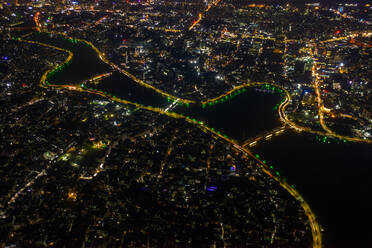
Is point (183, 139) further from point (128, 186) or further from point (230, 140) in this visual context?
point (128, 186)

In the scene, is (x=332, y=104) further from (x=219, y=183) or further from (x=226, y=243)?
(x=226, y=243)

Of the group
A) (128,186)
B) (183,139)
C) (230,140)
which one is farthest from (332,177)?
(128,186)

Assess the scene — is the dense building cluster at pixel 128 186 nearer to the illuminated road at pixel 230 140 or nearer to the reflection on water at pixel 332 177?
the illuminated road at pixel 230 140

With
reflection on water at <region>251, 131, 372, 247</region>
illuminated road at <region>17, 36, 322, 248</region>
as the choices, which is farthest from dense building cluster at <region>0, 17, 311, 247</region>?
reflection on water at <region>251, 131, 372, 247</region>

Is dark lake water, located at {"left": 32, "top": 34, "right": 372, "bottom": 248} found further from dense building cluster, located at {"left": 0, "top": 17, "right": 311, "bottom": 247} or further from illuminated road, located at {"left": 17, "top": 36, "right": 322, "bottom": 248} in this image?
dense building cluster, located at {"left": 0, "top": 17, "right": 311, "bottom": 247}

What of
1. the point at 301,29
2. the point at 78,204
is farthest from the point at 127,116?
the point at 301,29
